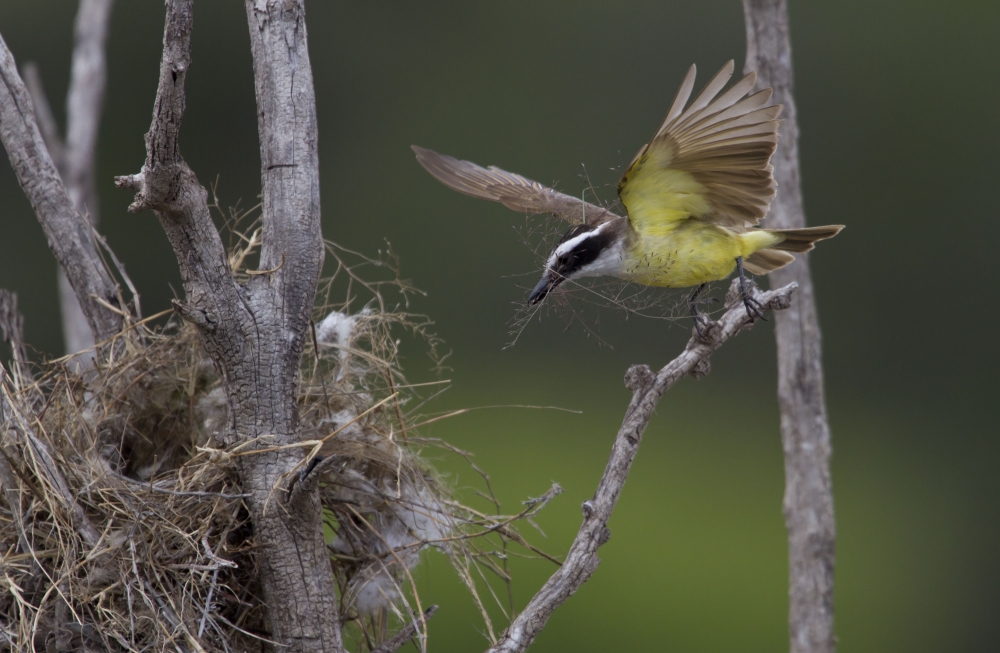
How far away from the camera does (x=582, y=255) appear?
1.36m

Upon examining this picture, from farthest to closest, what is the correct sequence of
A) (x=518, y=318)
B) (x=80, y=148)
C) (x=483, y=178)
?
(x=80, y=148) < (x=483, y=178) < (x=518, y=318)

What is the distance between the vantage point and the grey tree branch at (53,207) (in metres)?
1.41

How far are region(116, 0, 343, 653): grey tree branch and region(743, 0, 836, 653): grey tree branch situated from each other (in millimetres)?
1223

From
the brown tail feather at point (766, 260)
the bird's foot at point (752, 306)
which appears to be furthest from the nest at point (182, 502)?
the brown tail feather at point (766, 260)

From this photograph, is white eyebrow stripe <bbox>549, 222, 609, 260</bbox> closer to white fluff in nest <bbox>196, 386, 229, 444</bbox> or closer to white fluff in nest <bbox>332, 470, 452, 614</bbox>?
white fluff in nest <bbox>332, 470, 452, 614</bbox>

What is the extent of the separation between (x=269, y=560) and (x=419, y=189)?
2.63 m

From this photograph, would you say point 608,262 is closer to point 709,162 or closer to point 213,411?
point 709,162

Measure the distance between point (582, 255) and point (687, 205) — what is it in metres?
0.23

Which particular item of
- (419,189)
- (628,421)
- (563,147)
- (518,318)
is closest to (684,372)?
(628,421)

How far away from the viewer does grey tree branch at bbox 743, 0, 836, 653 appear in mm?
2004

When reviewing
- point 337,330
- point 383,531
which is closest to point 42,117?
point 337,330

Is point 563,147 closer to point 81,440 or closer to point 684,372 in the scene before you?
point 684,372

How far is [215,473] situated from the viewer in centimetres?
119

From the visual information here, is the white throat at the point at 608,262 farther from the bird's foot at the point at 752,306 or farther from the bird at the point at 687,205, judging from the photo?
the bird's foot at the point at 752,306
